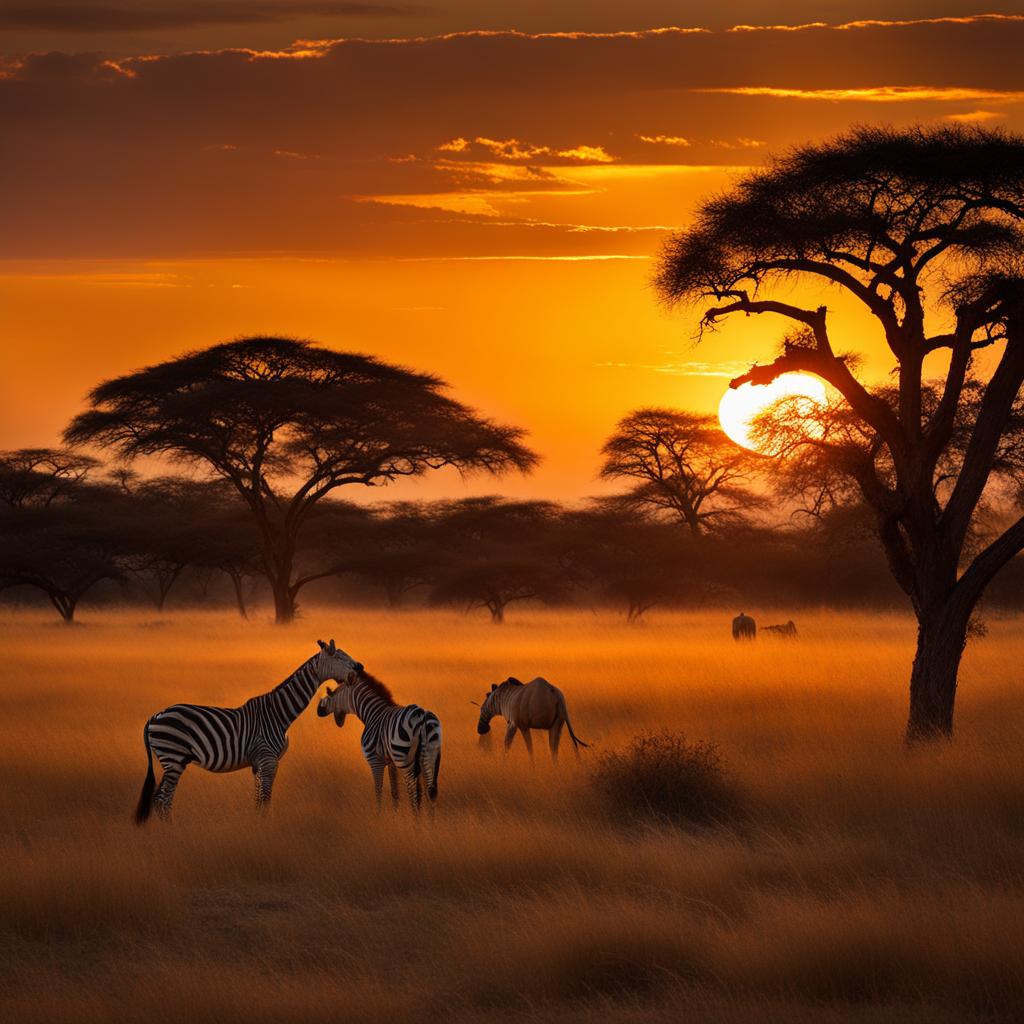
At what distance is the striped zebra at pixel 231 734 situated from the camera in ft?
36.5

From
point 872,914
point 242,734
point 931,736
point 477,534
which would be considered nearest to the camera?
point 872,914

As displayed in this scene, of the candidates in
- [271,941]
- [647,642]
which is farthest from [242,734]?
[647,642]

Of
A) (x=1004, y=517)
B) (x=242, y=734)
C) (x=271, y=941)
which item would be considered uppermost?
(x=1004, y=517)

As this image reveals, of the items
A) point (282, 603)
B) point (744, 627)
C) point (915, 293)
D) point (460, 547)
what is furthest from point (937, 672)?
point (460, 547)

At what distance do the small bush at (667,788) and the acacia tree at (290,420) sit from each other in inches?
944

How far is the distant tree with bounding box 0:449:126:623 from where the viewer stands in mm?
46156

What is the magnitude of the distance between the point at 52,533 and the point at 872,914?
42.0m

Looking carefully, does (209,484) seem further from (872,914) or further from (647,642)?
(872,914)

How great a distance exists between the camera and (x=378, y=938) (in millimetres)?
8703

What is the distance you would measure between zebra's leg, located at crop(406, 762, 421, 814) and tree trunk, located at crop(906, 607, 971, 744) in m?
6.16

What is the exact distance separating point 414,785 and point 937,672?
6532mm

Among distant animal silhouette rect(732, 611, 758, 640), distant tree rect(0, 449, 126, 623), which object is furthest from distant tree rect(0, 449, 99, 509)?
distant animal silhouette rect(732, 611, 758, 640)

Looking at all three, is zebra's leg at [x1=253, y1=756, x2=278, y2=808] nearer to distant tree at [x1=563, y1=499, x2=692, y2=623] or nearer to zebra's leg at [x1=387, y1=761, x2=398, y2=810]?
zebra's leg at [x1=387, y1=761, x2=398, y2=810]

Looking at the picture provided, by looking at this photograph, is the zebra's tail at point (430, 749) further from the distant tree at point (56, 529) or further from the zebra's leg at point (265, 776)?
the distant tree at point (56, 529)
